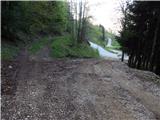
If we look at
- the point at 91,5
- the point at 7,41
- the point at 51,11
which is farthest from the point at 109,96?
the point at 51,11

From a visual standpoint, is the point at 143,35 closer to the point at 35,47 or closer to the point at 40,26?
the point at 35,47

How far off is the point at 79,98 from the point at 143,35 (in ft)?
40.2

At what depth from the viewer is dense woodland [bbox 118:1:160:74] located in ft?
55.3

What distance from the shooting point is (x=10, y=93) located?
800 cm

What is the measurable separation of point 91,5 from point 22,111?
2525cm

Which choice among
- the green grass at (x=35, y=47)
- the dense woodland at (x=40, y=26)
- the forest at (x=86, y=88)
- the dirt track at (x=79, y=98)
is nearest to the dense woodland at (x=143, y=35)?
the forest at (x=86, y=88)

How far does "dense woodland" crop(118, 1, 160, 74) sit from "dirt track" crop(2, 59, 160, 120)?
248 inches

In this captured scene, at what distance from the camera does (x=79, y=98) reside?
7.87 metres

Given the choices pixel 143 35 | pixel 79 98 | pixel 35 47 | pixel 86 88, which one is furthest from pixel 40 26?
pixel 79 98

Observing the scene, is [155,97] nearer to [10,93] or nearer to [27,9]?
[10,93]

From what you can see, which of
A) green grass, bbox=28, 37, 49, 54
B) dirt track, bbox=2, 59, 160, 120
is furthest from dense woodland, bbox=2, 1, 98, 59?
dirt track, bbox=2, 59, 160, 120

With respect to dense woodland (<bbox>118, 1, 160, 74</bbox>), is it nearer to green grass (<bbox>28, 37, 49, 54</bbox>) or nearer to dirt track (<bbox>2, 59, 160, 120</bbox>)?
dirt track (<bbox>2, 59, 160, 120</bbox>)

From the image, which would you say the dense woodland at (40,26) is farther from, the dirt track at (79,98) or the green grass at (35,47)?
the dirt track at (79,98)

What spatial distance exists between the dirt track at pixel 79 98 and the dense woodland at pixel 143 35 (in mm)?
6309
